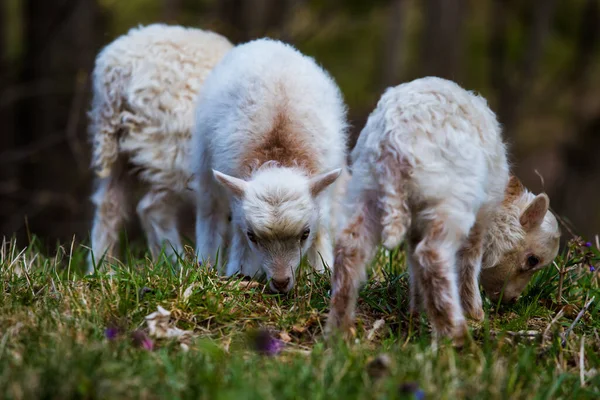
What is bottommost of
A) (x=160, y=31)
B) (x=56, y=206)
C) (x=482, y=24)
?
(x=56, y=206)

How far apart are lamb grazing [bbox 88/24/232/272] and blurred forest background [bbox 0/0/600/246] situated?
2.80 feet

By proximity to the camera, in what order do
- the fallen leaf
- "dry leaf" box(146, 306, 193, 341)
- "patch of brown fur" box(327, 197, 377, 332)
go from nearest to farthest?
the fallen leaf
"dry leaf" box(146, 306, 193, 341)
"patch of brown fur" box(327, 197, 377, 332)

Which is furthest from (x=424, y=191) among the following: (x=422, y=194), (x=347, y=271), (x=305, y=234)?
(x=305, y=234)

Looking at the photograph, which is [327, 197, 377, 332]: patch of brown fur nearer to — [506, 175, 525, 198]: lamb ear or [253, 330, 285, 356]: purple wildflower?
[253, 330, 285, 356]: purple wildflower

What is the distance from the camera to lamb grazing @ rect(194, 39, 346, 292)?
5336 mm

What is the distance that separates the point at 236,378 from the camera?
351cm

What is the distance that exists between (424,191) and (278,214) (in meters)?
1.15

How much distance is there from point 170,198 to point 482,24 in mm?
19246

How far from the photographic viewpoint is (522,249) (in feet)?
17.8

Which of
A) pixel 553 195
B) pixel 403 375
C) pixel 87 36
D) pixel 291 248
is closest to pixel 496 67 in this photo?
pixel 553 195

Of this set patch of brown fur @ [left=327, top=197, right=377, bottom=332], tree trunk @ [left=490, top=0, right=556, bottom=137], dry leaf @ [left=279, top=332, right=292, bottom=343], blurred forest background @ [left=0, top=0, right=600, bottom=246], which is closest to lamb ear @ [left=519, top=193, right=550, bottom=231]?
blurred forest background @ [left=0, top=0, right=600, bottom=246]

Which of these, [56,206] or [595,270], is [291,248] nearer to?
[595,270]

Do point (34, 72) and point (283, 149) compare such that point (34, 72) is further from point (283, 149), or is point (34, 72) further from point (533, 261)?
Result: point (533, 261)

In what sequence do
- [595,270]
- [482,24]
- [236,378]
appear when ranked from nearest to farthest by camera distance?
[236,378] → [595,270] → [482,24]
